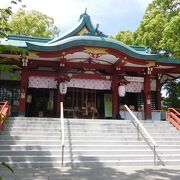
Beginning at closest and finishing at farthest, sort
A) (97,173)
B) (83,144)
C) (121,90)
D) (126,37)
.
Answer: (97,173) < (83,144) < (121,90) < (126,37)

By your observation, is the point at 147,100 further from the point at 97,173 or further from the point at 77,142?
the point at 97,173

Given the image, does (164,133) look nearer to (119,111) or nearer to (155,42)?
(119,111)

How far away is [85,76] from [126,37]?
555 inches

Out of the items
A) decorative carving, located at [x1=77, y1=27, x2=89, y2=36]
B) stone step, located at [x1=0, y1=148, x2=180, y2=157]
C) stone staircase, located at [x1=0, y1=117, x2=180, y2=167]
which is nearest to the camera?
stone staircase, located at [x1=0, y1=117, x2=180, y2=167]

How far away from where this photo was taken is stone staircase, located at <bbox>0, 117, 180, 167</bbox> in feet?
32.3

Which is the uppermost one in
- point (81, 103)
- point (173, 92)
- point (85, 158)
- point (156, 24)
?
point (156, 24)

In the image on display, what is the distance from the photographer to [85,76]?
16.5 m

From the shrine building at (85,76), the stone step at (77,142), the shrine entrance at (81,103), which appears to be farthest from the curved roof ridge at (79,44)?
the stone step at (77,142)

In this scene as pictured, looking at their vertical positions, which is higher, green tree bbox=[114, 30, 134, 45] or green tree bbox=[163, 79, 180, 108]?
green tree bbox=[114, 30, 134, 45]

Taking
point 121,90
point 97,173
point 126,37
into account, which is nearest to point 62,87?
point 121,90

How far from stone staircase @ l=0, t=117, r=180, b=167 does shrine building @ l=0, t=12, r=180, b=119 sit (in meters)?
3.04

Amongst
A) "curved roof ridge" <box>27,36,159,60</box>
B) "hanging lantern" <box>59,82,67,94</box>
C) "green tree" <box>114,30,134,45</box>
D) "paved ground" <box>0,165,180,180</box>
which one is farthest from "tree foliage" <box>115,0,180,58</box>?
"paved ground" <box>0,165,180,180</box>

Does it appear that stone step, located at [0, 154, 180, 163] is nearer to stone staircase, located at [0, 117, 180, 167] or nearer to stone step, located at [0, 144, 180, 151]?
stone staircase, located at [0, 117, 180, 167]

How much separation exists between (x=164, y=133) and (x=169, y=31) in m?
9.90
